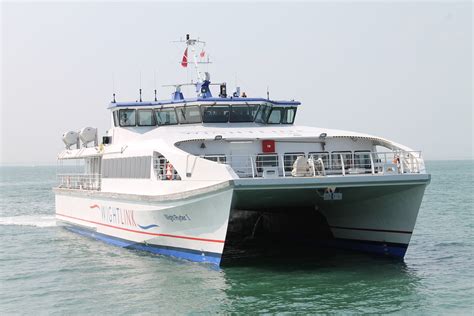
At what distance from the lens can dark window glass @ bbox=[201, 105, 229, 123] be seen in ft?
63.4

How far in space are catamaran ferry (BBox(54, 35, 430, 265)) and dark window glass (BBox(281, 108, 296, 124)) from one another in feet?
0.11

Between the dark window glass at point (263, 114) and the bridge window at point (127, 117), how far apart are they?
12.9 feet

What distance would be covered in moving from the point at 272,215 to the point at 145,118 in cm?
515

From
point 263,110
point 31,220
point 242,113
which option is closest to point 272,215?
point 263,110

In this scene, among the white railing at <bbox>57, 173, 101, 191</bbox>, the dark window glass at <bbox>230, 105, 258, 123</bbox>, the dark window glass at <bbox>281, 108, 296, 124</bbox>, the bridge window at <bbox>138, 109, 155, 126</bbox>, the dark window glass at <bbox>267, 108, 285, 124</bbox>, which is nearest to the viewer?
the dark window glass at <bbox>230, 105, 258, 123</bbox>

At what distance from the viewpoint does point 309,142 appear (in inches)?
712

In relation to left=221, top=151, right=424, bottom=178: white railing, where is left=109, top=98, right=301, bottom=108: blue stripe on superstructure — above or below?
above

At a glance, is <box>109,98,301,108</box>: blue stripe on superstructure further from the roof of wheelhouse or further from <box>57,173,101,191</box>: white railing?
<box>57,173,101,191</box>: white railing

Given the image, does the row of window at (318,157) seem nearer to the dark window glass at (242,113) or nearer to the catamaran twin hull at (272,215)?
the catamaran twin hull at (272,215)

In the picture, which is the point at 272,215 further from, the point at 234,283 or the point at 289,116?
the point at 234,283

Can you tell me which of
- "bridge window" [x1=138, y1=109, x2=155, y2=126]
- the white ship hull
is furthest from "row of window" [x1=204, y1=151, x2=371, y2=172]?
"bridge window" [x1=138, y1=109, x2=155, y2=126]

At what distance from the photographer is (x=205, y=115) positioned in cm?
1936

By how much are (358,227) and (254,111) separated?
4.65 meters

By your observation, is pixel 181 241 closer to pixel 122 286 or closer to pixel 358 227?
pixel 122 286
